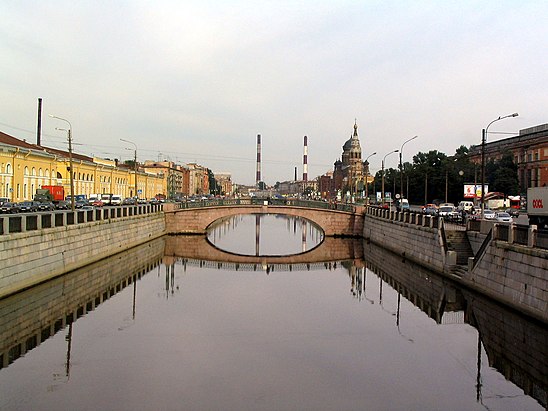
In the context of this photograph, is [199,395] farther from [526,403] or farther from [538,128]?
[538,128]

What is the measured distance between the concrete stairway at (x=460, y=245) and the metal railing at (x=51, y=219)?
24058mm

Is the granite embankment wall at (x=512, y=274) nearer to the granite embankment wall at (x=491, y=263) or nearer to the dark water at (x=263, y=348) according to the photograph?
the granite embankment wall at (x=491, y=263)

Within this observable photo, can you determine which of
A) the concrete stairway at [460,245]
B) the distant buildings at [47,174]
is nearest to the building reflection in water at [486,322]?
the concrete stairway at [460,245]

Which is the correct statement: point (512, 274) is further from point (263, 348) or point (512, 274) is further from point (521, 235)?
point (263, 348)

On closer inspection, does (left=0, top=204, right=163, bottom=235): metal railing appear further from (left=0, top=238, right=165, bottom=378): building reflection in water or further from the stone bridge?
the stone bridge

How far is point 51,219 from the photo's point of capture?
33375 mm

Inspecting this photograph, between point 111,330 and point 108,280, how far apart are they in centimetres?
1270

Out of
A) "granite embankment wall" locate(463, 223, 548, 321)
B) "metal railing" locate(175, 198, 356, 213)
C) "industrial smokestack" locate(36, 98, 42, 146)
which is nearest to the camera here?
"granite embankment wall" locate(463, 223, 548, 321)

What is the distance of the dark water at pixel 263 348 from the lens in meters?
16.6

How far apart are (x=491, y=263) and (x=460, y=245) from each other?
8.15m

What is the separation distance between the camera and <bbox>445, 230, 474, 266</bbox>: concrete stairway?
36.7m

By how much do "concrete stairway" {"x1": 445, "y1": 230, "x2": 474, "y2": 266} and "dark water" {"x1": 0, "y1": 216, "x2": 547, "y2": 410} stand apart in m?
1.98

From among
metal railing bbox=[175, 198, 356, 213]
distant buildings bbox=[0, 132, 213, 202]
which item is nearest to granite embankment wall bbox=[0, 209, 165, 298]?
distant buildings bbox=[0, 132, 213, 202]

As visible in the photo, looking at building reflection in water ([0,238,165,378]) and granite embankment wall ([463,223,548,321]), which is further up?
granite embankment wall ([463,223,548,321])
